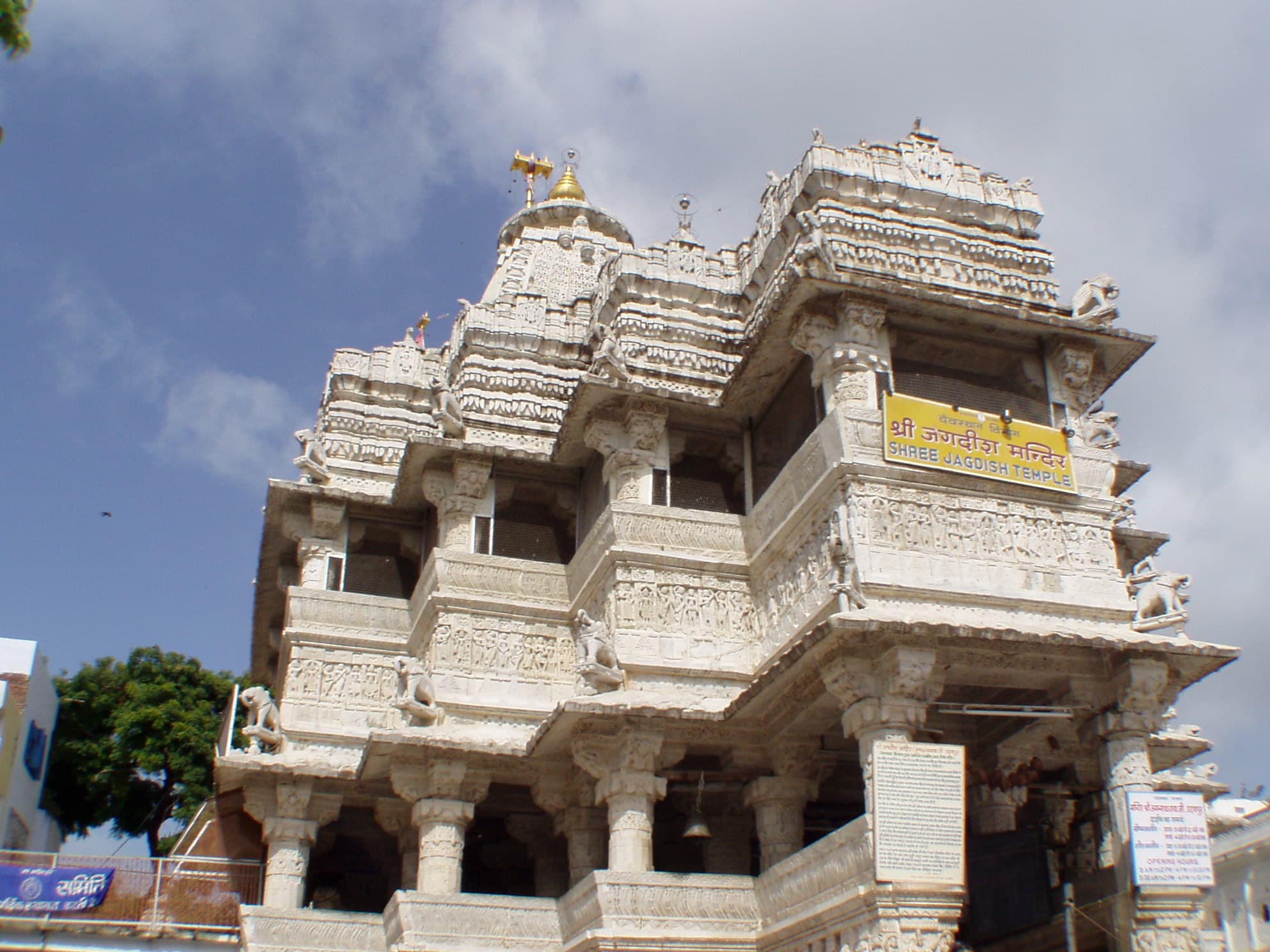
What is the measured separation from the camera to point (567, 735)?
51.9 ft

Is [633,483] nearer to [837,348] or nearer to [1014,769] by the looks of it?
[837,348]

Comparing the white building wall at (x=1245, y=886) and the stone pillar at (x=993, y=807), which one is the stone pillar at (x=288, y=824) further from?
the white building wall at (x=1245, y=886)

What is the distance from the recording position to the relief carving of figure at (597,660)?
1548cm

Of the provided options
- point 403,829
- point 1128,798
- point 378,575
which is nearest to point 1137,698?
point 1128,798

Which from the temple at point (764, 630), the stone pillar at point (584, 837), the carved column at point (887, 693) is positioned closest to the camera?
the carved column at point (887, 693)

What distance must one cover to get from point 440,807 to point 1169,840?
30.7 ft

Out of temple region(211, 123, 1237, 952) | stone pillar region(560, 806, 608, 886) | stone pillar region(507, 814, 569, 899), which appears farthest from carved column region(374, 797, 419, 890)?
stone pillar region(560, 806, 608, 886)

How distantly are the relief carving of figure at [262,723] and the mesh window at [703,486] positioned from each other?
7.13 meters

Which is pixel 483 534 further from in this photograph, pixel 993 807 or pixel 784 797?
pixel 993 807

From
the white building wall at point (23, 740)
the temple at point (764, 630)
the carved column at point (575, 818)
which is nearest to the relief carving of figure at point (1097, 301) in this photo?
the temple at point (764, 630)

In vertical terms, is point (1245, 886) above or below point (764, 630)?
below

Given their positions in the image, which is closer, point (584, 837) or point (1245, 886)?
point (584, 837)

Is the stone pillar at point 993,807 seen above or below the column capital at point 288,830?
below

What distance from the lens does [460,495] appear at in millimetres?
20203
